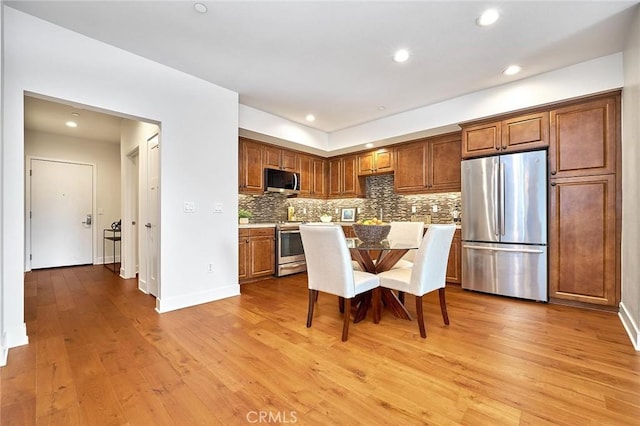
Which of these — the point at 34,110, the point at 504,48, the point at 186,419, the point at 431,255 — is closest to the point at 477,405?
the point at 431,255

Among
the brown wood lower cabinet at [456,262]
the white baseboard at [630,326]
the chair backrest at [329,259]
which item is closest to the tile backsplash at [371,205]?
the brown wood lower cabinet at [456,262]

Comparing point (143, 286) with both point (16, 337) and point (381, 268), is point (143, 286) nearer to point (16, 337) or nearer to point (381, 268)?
point (16, 337)

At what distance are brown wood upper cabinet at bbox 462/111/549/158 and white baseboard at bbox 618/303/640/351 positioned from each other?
1.82 meters

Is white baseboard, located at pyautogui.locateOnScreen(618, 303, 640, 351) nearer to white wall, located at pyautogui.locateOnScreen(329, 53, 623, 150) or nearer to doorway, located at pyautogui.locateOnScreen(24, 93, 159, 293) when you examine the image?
white wall, located at pyautogui.locateOnScreen(329, 53, 623, 150)

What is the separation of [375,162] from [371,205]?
89cm

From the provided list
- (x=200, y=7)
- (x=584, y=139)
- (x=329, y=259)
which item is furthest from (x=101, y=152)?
(x=584, y=139)

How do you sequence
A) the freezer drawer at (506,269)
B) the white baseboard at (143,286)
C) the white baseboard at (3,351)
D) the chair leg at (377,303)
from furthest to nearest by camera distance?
the white baseboard at (143,286) < the freezer drawer at (506,269) < the chair leg at (377,303) < the white baseboard at (3,351)

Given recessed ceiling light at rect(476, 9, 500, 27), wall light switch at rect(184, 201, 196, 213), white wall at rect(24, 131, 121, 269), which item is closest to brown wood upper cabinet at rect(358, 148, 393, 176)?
recessed ceiling light at rect(476, 9, 500, 27)

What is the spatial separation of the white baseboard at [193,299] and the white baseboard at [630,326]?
3729 millimetres

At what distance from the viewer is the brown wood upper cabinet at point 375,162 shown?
16.7 feet

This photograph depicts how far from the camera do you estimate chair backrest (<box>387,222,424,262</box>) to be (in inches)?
132

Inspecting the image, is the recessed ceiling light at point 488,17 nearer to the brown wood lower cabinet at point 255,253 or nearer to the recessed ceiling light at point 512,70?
the recessed ceiling light at point 512,70

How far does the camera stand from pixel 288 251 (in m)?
4.85

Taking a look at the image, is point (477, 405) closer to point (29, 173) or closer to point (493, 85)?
point (493, 85)
